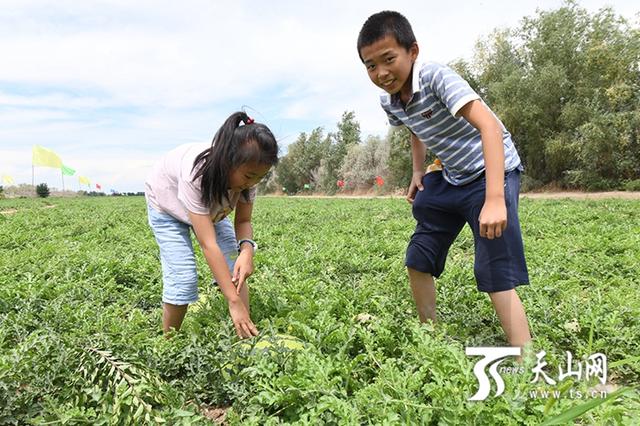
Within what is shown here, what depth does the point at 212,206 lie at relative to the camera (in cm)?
293

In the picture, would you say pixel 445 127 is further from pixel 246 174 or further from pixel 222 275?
pixel 222 275

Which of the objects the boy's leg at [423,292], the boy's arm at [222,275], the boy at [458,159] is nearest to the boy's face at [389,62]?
the boy at [458,159]

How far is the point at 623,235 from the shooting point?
649cm

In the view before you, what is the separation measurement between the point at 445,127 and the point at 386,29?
0.59 metres

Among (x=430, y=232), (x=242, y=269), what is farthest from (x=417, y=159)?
(x=242, y=269)

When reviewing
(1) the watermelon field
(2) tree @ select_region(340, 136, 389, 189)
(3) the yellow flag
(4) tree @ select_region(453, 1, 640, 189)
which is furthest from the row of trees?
(3) the yellow flag

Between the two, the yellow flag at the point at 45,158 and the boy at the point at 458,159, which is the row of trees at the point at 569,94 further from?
the yellow flag at the point at 45,158

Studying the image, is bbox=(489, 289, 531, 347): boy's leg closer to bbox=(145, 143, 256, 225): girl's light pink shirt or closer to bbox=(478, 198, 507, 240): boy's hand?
bbox=(478, 198, 507, 240): boy's hand

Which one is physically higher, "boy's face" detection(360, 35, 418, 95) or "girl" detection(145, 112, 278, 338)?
"boy's face" detection(360, 35, 418, 95)

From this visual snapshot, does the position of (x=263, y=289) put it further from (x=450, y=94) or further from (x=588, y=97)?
(x=588, y=97)

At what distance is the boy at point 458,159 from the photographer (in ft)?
7.41

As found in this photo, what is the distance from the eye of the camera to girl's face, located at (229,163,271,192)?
2.67 metres

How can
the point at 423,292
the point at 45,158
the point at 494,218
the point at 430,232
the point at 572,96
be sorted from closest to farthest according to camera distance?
the point at 494,218, the point at 430,232, the point at 423,292, the point at 572,96, the point at 45,158

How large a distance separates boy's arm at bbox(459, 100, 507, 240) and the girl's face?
1127 millimetres
